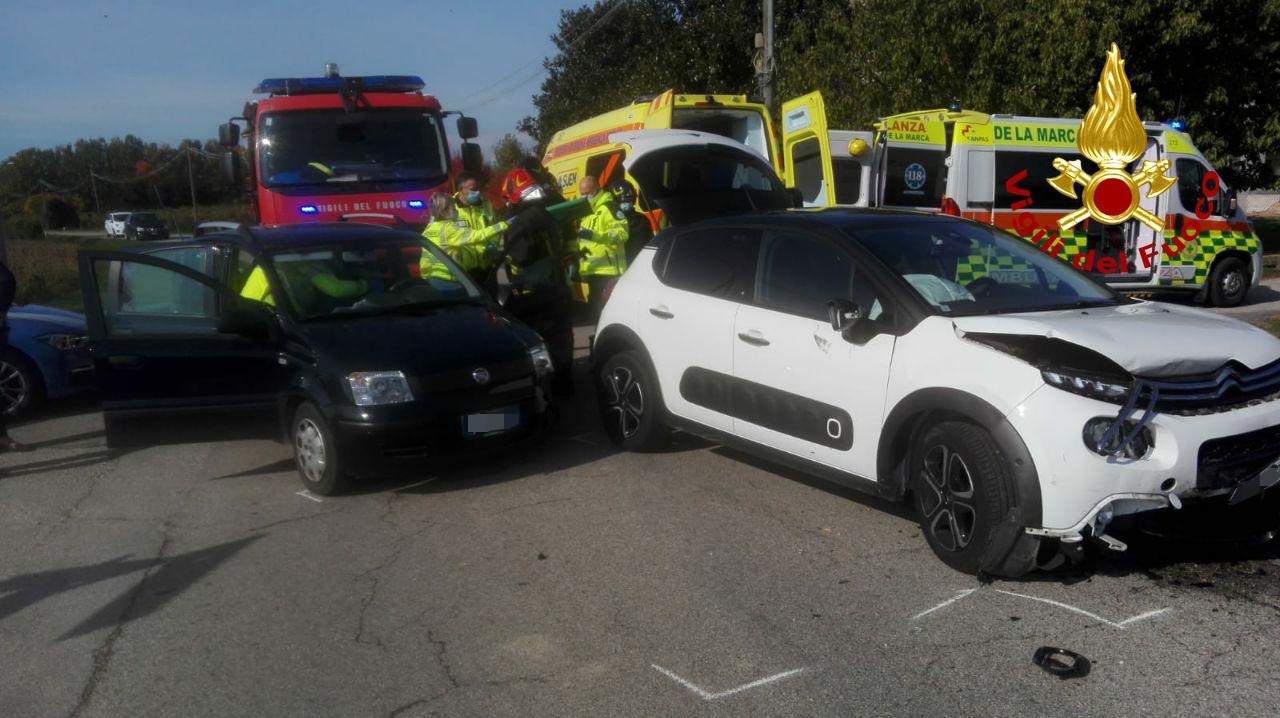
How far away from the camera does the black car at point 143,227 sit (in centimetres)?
4350

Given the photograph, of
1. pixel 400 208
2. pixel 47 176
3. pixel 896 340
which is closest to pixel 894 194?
pixel 400 208

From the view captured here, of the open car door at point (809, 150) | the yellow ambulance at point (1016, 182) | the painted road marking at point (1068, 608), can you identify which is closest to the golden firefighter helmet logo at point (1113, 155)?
the yellow ambulance at point (1016, 182)

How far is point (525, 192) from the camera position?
8.86 m

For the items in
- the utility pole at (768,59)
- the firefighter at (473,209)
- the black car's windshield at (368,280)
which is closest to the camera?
the black car's windshield at (368,280)

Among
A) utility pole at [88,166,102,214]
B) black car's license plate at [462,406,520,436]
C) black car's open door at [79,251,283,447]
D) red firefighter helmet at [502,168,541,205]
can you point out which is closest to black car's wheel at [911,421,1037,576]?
black car's license plate at [462,406,520,436]

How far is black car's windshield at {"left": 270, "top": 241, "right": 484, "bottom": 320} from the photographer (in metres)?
7.17

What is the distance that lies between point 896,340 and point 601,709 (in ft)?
7.47

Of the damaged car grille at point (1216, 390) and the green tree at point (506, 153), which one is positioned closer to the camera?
the damaged car grille at point (1216, 390)

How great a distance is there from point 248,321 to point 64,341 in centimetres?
316

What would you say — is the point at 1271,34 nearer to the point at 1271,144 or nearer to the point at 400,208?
the point at 1271,144

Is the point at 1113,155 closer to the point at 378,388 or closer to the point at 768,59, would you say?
the point at 378,388

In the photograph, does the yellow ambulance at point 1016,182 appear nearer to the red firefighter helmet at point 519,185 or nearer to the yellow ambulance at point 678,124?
the yellow ambulance at point 678,124

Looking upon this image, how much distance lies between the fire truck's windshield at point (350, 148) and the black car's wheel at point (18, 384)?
357 cm

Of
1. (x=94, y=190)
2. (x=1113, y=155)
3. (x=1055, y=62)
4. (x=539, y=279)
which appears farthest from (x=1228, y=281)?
(x=94, y=190)
